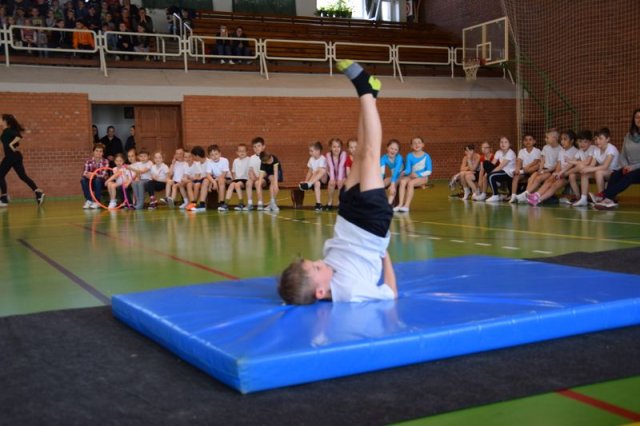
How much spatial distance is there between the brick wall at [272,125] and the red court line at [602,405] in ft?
51.9

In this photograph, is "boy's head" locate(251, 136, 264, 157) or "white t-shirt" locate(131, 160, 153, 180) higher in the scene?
"boy's head" locate(251, 136, 264, 157)

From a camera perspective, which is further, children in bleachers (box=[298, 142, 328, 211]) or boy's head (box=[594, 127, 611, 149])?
children in bleachers (box=[298, 142, 328, 211])

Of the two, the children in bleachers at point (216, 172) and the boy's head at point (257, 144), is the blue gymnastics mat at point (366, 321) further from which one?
the children in bleachers at point (216, 172)

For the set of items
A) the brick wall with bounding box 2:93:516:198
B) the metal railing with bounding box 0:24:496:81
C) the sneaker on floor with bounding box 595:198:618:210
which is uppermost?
the metal railing with bounding box 0:24:496:81

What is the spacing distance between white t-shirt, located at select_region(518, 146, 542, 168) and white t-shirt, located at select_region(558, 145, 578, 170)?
2.28ft

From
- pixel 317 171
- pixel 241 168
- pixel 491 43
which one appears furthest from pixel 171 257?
pixel 491 43

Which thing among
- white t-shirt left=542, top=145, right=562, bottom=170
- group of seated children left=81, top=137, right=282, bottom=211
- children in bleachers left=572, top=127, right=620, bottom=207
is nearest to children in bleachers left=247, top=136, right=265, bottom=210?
group of seated children left=81, top=137, right=282, bottom=211

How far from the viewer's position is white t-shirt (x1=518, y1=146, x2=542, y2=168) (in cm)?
1200

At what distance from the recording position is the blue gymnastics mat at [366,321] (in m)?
2.79

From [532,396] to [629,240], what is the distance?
15.8 ft

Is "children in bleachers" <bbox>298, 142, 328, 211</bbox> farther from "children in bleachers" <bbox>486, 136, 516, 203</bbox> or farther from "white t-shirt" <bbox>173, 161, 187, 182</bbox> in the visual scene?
"children in bleachers" <bbox>486, 136, 516, 203</bbox>

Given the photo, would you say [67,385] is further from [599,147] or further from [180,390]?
[599,147]

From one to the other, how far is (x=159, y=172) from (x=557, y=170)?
729 centimetres

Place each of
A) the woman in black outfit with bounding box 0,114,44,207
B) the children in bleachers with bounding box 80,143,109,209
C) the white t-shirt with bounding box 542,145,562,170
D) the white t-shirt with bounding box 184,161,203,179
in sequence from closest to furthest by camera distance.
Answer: the white t-shirt with bounding box 542,145,562,170
the white t-shirt with bounding box 184,161,203,179
the children in bleachers with bounding box 80,143,109,209
the woman in black outfit with bounding box 0,114,44,207
